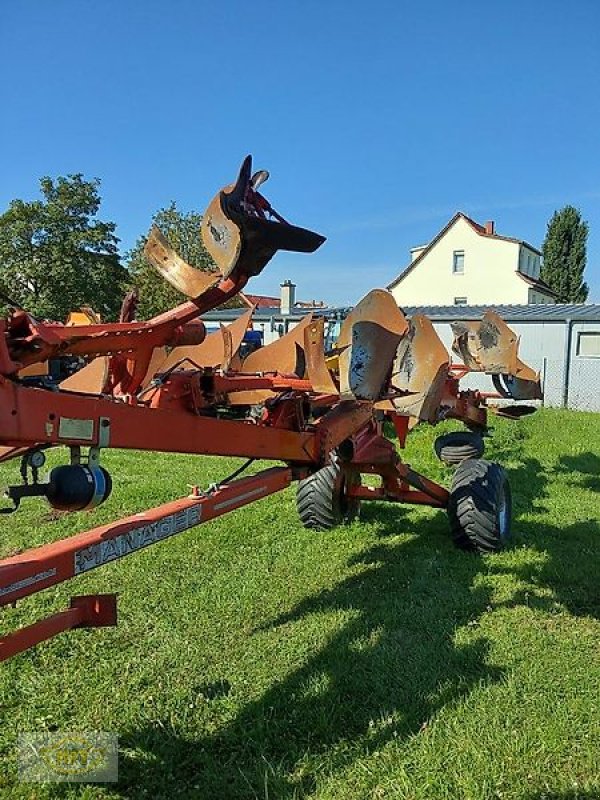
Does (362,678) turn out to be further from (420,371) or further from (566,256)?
(566,256)

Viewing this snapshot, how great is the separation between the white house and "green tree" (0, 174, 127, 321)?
17141mm

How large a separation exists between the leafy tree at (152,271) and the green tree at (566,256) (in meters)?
25.6

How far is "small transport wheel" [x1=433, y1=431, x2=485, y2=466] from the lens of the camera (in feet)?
23.8

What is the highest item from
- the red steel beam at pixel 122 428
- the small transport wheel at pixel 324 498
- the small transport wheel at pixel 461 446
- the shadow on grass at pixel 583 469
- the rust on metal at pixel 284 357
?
the rust on metal at pixel 284 357

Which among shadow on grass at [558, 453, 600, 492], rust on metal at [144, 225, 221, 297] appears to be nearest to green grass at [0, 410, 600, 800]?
rust on metal at [144, 225, 221, 297]

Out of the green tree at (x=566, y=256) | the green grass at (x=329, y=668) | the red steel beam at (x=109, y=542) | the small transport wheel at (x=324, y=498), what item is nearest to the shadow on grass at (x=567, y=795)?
the green grass at (x=329, y=668)

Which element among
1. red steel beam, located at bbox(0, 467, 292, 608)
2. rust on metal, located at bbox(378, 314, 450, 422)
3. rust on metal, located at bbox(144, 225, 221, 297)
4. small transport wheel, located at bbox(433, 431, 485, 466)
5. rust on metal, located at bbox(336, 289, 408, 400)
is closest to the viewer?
red steel beam, located at bbox(0, 467, 292, 608)

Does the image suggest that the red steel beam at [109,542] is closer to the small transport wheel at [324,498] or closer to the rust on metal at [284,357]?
the rust on metal at [284,357]

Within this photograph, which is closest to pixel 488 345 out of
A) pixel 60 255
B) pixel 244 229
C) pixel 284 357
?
pixel 284 357

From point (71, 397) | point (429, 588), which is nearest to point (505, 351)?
point (429, 588)

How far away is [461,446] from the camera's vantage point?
24.0 ft

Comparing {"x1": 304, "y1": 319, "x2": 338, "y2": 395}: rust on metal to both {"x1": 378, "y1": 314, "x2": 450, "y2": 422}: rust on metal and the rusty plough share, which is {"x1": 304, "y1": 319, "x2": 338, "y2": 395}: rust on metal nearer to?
the rusty plough share

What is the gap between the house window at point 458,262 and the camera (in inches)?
1623

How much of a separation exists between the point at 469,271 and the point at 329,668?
39547mm
